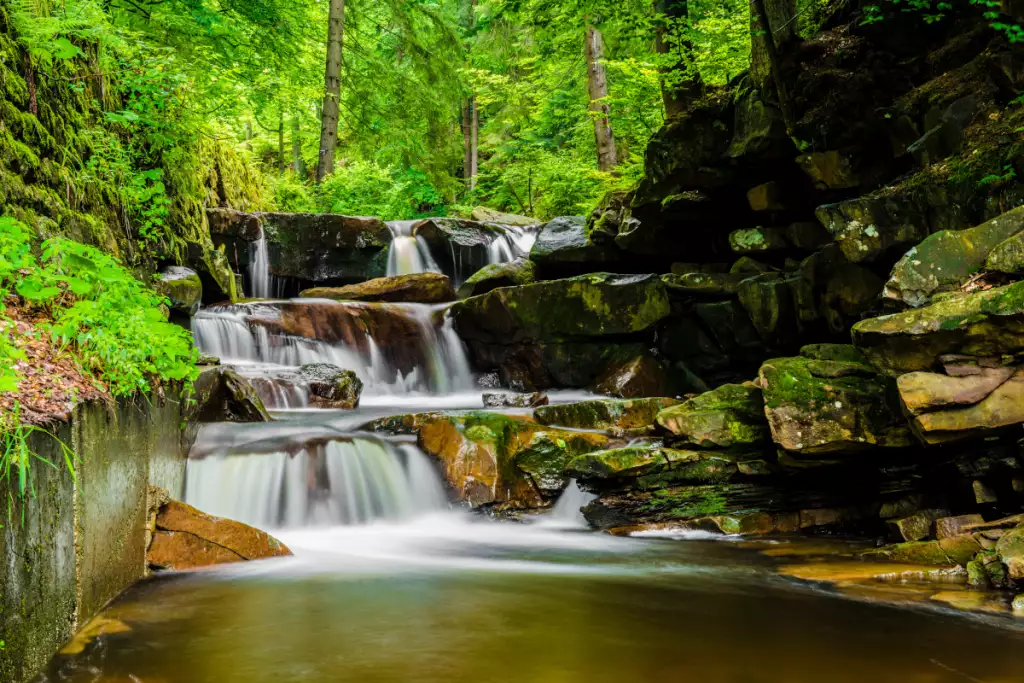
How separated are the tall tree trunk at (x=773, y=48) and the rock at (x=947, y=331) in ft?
13.5

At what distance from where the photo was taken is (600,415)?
387 inches

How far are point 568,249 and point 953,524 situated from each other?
8.41m

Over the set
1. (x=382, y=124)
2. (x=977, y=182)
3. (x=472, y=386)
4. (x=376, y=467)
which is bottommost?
(x=376, y=467)

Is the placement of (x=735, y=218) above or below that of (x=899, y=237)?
above

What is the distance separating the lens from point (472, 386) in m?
13.5

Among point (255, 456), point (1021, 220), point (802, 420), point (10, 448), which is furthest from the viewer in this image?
point (255, 456)

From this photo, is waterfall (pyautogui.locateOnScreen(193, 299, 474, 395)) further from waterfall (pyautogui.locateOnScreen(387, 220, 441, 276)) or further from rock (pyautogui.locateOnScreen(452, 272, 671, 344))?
waterfall (pyautogui.locateOnScreen(387, 220, 441, 276))

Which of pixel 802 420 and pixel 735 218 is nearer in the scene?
pixel 802 420

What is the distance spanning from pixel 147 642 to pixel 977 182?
8009 mm

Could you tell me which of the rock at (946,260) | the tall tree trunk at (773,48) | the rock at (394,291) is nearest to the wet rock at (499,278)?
the rock at (394,291)

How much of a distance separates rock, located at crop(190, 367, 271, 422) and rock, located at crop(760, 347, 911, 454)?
615 cm

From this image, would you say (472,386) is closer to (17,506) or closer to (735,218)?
(735,218)

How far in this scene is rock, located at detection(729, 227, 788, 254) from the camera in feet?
36.2

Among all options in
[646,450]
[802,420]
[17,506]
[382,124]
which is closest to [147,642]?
[17,506]
